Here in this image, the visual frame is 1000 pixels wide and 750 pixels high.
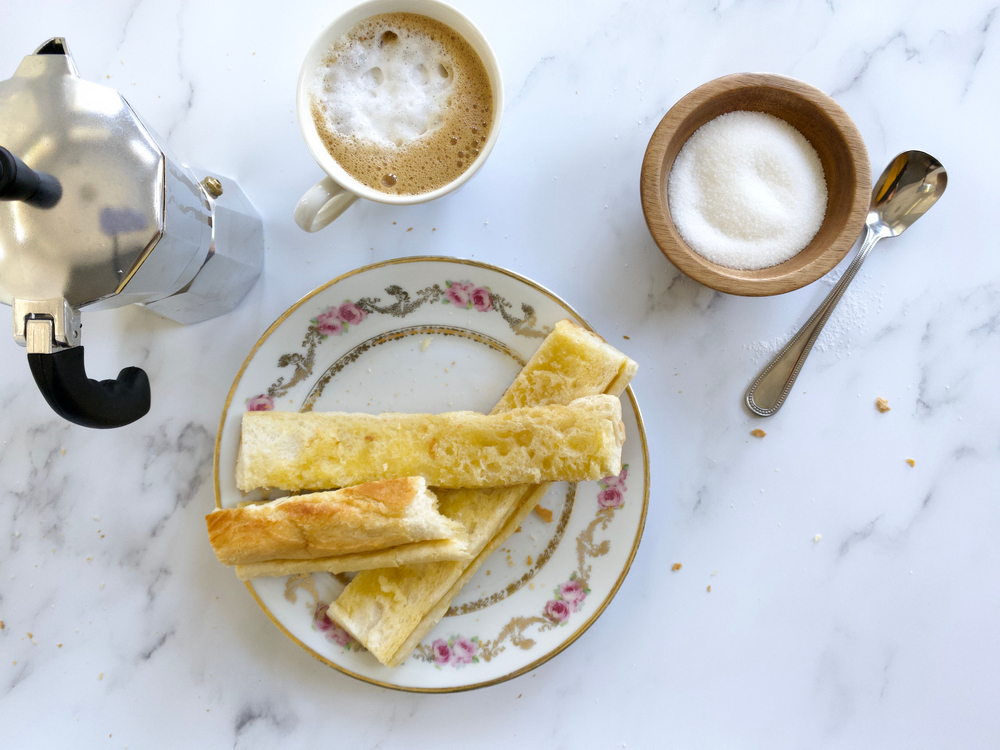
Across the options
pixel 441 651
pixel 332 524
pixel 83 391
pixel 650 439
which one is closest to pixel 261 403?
pixel 332 524

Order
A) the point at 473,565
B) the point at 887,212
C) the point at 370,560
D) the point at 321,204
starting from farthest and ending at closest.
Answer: the point at 887,212 < the point at 473,565 < the point at 370,560 < the point at 321,204

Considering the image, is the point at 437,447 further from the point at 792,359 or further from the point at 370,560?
the point at 792,359

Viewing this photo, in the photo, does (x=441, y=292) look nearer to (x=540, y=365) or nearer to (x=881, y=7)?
(x=540, y=365)

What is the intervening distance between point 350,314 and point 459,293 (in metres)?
0.26

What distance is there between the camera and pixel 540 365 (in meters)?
1.41

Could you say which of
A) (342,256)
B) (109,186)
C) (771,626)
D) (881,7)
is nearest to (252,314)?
(342,256)

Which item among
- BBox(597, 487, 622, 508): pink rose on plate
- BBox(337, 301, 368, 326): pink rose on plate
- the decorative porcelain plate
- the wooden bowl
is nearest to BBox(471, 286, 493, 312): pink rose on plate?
the decorative porcelain plate

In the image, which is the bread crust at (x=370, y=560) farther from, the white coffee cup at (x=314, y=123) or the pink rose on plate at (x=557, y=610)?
the white coffee cup at (x=314, y=123)

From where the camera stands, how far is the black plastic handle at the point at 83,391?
3.09 ft

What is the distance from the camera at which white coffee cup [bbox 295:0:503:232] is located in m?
1.20

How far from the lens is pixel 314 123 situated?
124cm

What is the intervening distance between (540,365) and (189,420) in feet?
2.91

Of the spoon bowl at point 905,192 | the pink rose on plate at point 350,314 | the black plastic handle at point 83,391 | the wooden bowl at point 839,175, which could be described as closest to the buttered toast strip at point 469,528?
the wooden bowl at point 839,175

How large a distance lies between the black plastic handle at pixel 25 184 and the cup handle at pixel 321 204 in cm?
39
